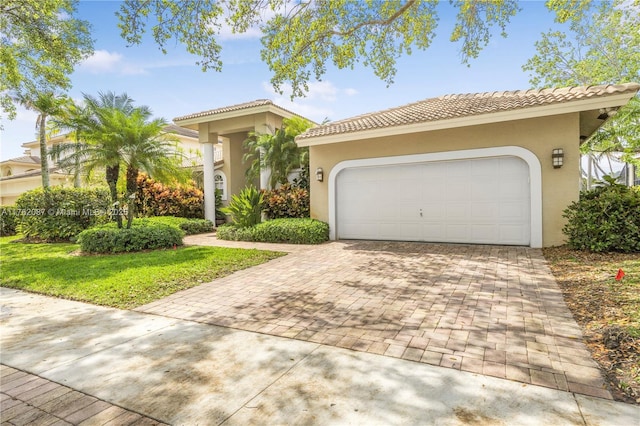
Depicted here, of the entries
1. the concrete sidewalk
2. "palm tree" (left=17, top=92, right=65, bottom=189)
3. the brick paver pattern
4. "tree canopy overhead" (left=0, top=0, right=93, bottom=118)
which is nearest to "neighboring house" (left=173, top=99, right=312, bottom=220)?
"tree canopy overhead" (left=0, top=0, right=93, bottom=118)

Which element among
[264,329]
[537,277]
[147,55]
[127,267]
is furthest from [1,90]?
[537,277]

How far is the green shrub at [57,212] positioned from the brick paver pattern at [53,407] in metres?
12.4

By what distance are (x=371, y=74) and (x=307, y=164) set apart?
13.8 ft

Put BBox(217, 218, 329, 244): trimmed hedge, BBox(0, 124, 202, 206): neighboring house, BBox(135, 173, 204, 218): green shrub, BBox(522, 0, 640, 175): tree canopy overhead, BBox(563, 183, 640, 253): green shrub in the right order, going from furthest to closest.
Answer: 1. BBox(0, 124, 202, 206): neighboring house
2. BBox(135, 173, 204, 218): green shrub
3. BBox(522, 0, 640, 175): tree canopy overhead
4. BBox(217, 218, 329, 244): trimmed hedge
5. BBox(563, 183, 640, 253): green shrub

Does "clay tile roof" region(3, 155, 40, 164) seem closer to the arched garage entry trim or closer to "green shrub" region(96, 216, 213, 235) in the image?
"green shrub" region(96, 216, 213, 235)

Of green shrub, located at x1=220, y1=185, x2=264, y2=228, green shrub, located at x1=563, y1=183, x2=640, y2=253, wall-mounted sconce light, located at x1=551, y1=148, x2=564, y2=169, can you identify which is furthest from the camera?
green shrub, located at x1=220, y1=185, x2=264, y2=228

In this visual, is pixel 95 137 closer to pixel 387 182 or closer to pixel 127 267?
pixel 127 267

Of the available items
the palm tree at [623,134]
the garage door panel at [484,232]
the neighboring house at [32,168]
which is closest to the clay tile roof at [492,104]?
the garage door panel at [484,232]

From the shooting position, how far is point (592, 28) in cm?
1734

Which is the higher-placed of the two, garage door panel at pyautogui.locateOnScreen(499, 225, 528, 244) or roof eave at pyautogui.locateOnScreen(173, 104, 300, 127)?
roof eave at pyautogui.locateOnScreen(173, 104, 300, 127)

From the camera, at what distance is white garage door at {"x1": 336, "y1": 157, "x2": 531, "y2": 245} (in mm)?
9406

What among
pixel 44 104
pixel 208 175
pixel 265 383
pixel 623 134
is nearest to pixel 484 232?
pixel 265 383

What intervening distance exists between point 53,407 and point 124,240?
27.1ft

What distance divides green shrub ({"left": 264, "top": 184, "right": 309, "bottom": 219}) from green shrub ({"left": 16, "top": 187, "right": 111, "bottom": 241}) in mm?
7179
